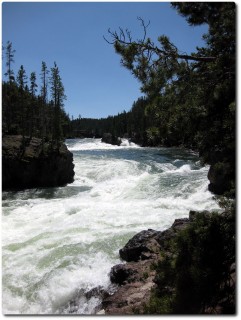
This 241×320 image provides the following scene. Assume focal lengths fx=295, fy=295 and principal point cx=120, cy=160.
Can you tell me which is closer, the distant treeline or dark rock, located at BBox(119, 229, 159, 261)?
the distant treeline

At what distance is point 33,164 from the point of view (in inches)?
997

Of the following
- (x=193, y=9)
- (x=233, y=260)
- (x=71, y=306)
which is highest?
(x=193, y=9)

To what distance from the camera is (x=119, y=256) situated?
34.9ft

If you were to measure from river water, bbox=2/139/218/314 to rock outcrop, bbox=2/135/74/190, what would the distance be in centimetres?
178

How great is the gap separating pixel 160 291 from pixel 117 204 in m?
12.0

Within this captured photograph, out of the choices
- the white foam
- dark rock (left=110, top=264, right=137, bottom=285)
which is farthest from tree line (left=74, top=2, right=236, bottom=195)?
the white foam

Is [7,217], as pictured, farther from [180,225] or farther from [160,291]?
[160,291]

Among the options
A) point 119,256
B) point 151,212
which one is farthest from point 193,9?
point 151,212

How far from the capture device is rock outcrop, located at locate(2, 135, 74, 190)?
79.6 ft

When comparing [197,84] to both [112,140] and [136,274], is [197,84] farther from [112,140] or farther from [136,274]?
[112,140]

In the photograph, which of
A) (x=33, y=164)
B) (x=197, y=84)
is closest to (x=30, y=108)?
(x=33, y=164)

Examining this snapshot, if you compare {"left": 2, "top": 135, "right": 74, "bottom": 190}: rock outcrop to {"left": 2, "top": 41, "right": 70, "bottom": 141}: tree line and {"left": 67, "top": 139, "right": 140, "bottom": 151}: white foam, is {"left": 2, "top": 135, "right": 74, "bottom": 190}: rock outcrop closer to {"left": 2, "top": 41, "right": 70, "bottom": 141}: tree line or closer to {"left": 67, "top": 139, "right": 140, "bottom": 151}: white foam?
{"left": 2, "top": 41, "right": 70, "bottom": 141}: tree line

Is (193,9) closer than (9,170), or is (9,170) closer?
(193,9)

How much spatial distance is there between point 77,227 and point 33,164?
13.1 m
